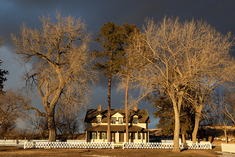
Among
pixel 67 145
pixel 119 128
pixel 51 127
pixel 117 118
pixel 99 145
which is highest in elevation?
pixel 117 118

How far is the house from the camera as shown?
41.2 meters

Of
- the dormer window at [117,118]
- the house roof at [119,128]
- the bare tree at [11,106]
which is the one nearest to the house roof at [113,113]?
the dormer window at [117,118]

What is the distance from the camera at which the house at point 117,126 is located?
135 ft

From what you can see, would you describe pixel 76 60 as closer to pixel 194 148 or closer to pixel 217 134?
pixel 194 148

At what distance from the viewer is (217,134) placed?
5284 cm

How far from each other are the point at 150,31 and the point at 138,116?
86.5ft

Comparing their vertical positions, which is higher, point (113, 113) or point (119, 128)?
point (113, 113)

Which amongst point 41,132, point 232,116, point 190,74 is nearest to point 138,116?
point 232,116

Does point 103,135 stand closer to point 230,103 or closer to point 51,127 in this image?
point 51,127

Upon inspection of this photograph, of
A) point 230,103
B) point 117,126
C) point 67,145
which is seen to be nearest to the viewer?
point 67,145

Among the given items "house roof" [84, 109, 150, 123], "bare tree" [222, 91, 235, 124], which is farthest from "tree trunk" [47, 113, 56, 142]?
"bare tree" [222, 91, 235, 124]

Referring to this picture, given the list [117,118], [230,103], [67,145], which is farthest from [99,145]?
[230,103]

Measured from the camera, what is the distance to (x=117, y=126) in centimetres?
4231

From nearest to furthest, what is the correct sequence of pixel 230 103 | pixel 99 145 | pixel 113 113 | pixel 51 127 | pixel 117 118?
1. pixel 51 127
2. pixel 99 145
3. pixel 230 103
4. pixel 117 118
5. pixel 113 113
